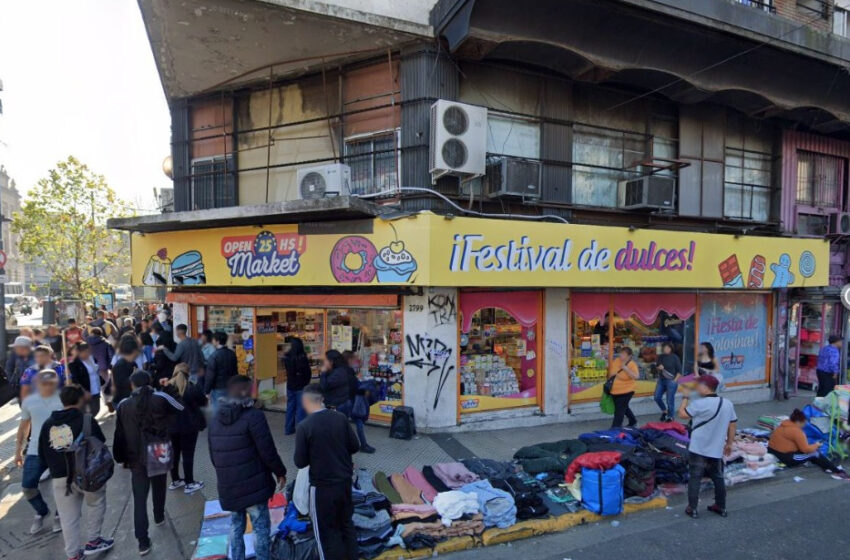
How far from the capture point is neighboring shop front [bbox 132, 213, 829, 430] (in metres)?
7.25

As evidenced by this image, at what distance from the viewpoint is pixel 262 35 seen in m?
7.74

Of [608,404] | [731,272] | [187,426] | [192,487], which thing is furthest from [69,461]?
[731,272]

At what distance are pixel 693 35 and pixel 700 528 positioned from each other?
8285 millimetres

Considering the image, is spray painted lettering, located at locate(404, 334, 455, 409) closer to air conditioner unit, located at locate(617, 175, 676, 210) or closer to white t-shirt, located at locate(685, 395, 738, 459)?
white t-shirt, located at locate(685, 395, 738, 459)

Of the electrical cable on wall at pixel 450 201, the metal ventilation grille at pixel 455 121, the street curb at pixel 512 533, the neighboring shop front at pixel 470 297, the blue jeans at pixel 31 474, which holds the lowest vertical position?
the street curb at pixel 512 533

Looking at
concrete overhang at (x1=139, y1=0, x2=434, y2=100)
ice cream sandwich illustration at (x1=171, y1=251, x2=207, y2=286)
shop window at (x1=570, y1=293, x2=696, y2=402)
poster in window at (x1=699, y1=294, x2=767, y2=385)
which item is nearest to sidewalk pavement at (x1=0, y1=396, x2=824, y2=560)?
shop window at (x1=570, y1=293, x2=696, y2=402)

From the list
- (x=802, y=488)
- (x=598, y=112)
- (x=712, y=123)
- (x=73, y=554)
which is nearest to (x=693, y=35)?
(x=598, y=112)

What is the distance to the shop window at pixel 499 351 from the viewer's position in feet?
26.5

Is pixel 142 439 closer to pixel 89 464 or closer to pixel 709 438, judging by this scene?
pixel 89 464

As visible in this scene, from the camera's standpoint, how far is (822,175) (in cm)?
1180

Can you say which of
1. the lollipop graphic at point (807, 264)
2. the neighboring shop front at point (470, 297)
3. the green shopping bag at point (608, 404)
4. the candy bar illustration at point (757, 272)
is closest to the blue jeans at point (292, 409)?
the neighboring shop front at point (470, 297)

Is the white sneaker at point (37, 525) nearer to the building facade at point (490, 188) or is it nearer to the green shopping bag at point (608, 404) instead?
the building facade at point (490, 188)

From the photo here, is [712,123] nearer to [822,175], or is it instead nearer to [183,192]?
[822,175]

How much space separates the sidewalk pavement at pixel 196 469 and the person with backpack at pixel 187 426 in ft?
0.58
